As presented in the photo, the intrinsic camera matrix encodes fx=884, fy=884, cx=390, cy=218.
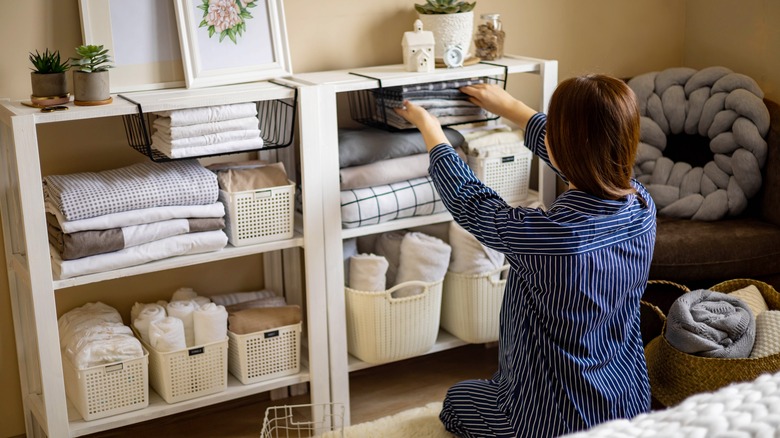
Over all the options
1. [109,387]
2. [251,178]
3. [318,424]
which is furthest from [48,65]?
[318,424]

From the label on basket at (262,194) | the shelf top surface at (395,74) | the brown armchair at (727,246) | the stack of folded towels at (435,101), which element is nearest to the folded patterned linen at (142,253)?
the label on basket at (262,194)

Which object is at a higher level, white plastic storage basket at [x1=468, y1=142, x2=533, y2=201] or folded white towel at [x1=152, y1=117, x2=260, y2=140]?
folded white towel at [x1=152, y1=117, x2=260, y2=140]

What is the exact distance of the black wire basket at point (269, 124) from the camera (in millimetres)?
2264

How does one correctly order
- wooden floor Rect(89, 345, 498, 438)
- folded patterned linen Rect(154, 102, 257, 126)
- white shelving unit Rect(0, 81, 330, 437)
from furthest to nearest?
wooden floor Rect(89, 345, 498, 438) < folded patterned linen Rect(154, 102, 257, 126) < white shelving unit Rect(0, 81, 330, 437)

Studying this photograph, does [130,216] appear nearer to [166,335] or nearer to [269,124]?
[166,335]

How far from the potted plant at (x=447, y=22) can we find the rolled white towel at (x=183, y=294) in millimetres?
950

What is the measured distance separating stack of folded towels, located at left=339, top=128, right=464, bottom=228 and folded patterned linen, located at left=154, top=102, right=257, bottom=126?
31cm

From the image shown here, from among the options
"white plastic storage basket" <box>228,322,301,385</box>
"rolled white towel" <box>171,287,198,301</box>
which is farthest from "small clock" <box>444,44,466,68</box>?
"rolled white towel" <box>171,287,198,301</box>

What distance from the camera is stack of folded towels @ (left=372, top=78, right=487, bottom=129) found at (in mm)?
2365

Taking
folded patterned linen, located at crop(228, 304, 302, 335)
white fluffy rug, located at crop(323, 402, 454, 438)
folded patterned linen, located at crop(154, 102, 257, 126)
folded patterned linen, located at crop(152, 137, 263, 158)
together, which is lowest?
white fluffy rug, located at crop(323, 402, 454, 438)

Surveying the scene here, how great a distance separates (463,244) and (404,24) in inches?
27.4

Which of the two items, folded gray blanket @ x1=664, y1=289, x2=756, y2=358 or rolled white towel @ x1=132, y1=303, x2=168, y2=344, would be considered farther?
rolled white towel @ x1=132, y1=303, x2=168, y2=344

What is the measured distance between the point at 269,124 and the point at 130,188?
0.52 metres

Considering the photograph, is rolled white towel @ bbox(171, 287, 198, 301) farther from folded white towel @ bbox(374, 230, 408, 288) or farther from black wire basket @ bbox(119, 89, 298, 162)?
folded white towel @ bbox(374, 230, 408, 288)
